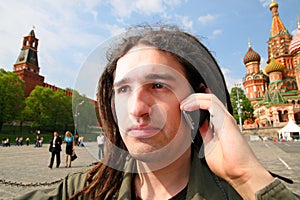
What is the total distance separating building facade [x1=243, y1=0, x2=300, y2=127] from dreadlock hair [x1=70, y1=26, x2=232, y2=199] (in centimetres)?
4780

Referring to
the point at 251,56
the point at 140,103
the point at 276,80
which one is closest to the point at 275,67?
the point at 276,80

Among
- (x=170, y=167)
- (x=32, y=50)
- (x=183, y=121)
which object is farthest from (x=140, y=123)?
(x=32, y=50)

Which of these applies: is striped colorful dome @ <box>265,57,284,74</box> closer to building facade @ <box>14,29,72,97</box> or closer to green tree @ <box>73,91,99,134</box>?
building facade @ <box>14,29,72,97</box>

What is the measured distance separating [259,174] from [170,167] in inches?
20.5

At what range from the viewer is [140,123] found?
98cm

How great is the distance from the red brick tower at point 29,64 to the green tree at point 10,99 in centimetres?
2034

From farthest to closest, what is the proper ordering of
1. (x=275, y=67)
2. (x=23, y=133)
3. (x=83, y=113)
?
(x=275, y=67) < (x=23, y=133) < (x=83, y=113)

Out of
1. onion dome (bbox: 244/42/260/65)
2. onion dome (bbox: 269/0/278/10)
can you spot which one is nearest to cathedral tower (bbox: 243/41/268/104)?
onion dome (bbox: 244/42/260/65)

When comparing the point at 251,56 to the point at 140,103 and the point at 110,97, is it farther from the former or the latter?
the point at 140,103

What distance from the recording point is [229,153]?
103 centimetres

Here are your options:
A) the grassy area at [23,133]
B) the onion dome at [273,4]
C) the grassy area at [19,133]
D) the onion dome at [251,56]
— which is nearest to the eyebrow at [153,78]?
the grassy area at [19,133]

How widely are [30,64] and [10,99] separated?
35553 mm

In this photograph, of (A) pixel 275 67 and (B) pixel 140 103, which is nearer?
(B) pixel 140 103

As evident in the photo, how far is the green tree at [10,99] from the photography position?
3869 centimetres
